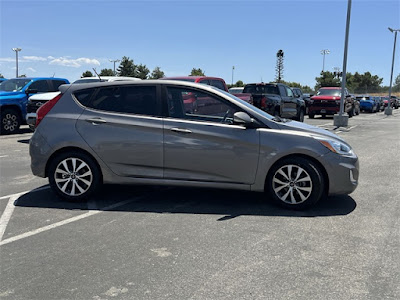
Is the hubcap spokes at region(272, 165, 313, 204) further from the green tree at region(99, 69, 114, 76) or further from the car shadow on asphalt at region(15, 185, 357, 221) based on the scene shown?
the green tree at region(99, 69, 114, 76)

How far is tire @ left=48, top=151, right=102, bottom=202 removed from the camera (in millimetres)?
5156

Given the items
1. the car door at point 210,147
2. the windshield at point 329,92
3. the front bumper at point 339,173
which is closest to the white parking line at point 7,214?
the car door at point 210,147

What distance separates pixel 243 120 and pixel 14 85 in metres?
11.4

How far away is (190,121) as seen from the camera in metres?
4.97

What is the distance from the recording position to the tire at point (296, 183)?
4809 mm

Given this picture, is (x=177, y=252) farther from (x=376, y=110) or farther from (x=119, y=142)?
(x=376, y=110)

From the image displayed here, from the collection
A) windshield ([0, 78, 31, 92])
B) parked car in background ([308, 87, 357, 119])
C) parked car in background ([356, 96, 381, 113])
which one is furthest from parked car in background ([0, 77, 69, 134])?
parked car in background ([356, 96, 381, 113])

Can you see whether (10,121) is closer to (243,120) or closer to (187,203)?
(187,203)

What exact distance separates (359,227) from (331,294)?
1.68 m

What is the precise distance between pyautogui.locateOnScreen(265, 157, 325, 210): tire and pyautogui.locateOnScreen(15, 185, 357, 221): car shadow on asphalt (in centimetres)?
14

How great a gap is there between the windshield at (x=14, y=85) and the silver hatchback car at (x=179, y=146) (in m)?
9.18

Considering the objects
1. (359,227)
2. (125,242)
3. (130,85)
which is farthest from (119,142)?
(359,227)

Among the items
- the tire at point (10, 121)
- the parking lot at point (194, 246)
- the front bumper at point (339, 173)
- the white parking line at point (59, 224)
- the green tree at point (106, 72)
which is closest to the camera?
the parking lot at point (194, 246)

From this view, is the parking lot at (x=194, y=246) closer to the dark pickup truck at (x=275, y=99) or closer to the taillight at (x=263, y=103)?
the taillight at (x=263, y=103)
